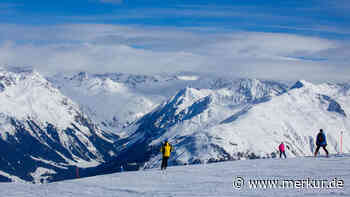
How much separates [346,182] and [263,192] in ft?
25.6

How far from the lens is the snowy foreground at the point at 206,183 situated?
41625 mm

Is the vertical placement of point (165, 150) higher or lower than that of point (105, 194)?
higher

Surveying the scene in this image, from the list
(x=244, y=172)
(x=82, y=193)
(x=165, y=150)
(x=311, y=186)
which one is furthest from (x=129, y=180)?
(x=311, y=186)

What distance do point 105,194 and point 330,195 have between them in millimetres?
18939

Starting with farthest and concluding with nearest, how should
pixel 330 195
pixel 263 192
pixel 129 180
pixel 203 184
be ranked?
1. pixel 129 180
2. pixel 203 184
3. pixel 263 192
4. pixel 330 195

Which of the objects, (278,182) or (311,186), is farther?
(278,182)

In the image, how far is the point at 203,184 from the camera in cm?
4722

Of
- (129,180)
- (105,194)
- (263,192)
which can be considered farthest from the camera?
(129,180)

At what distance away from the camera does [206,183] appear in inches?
1886

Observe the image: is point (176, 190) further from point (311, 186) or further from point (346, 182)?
point (346, 182)

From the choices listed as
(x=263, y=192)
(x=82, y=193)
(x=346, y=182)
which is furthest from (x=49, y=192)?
(x=346, y=182)

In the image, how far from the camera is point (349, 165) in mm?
55281

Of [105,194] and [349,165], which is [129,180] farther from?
[349,165]

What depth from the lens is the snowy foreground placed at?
137 ft
